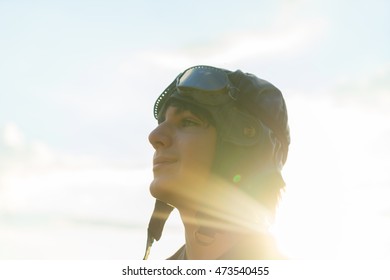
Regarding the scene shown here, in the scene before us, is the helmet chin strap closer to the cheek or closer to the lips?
the lips

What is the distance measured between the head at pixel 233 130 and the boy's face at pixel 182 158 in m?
0.01

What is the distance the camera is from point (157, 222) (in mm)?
7059

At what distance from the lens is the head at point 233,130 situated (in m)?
6.14

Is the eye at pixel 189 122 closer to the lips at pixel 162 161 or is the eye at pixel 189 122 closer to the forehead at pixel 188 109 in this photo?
the forehead at pixel 188 109

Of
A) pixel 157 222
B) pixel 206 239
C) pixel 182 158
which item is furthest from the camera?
pixel 157 222

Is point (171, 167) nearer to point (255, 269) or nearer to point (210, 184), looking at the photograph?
point (210, 184)

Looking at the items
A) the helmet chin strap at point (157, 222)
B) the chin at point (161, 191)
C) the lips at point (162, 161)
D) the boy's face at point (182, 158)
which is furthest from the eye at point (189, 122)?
the helmet chin strap at point (157, 222)

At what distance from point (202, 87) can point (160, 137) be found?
2.48 ft

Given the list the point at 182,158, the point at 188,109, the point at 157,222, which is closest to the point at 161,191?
the point at 182,158

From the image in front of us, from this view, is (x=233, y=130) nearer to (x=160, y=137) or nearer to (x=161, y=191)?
(x=160, y=137)

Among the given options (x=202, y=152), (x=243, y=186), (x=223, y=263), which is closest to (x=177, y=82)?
(x=202, y=152)

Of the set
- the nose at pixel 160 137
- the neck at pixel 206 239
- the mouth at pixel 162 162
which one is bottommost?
the neck at pixel 206 239

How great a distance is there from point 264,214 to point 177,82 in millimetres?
1787

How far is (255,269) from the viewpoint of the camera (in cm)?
604
